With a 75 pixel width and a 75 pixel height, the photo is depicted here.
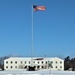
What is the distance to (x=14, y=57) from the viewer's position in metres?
172

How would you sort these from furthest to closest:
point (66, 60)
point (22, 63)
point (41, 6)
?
point (66, 60) < point (22, 63) < point (41, 6)

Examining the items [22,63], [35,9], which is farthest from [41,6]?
[22,63]

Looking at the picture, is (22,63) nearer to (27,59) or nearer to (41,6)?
(27,59)

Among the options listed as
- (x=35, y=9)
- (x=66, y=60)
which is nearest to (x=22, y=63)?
(x=66, y=60)

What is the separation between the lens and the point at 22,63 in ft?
536

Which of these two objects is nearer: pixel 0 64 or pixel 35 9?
pixel 35 9

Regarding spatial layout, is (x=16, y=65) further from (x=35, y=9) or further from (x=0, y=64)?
(x=35, y=9)

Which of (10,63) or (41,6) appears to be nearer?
(41,6)

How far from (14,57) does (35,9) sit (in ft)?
402

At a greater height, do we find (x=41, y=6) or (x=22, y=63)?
(x=41, y=6)

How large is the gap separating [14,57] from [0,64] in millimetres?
8553

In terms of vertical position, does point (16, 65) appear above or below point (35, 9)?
below

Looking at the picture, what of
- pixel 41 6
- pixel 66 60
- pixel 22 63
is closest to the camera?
pixel 41 6

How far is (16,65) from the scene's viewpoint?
165250mm
